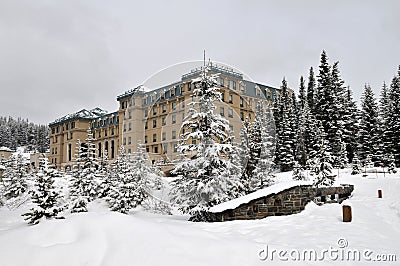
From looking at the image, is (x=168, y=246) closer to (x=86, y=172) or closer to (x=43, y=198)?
(x=43, y=198)

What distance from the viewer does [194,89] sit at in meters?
13.1

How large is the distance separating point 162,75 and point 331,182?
25.9ft

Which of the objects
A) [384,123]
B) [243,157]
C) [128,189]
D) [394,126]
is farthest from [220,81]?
[384,123]

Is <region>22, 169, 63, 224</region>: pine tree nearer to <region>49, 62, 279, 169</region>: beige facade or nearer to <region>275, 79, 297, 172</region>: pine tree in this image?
<region>49, 62, 279, 169</region>: beige facade

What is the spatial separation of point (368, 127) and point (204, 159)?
31.9m

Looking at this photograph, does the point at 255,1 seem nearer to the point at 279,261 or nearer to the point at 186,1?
the point at 186,1

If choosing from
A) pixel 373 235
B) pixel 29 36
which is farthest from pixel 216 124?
pixel 29 36

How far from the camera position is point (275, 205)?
973 cm

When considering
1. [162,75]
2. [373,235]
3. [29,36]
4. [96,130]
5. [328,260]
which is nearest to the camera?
[328,260]

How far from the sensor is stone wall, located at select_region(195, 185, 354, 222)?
30.1 feet

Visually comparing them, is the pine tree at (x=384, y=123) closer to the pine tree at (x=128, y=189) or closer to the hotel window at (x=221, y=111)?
the pine tree at (x=128, y=189)

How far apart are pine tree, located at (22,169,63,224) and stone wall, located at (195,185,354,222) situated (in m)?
6.82

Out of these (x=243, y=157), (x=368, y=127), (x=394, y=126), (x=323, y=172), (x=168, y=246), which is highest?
(x=368, y=127)

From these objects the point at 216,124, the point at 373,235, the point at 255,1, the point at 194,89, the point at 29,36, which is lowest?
the point at 373,235
